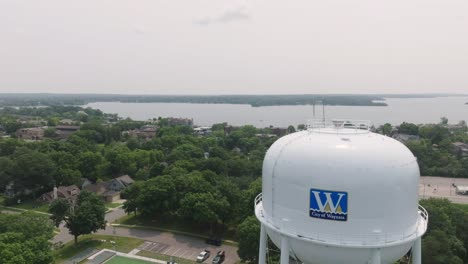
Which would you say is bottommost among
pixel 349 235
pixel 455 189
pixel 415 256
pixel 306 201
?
pixel 455 189

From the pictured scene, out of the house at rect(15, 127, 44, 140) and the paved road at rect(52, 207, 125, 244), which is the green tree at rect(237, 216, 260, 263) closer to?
the paved road at rect(52, 207, 125, 244)

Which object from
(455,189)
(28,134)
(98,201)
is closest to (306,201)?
(98,201)

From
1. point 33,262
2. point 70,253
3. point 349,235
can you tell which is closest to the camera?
point 349,235

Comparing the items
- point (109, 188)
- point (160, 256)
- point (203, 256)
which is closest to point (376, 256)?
point (203, 256)

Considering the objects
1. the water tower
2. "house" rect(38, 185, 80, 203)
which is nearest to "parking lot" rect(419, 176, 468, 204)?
the water tower

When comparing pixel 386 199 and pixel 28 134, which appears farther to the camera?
pixel 28 134

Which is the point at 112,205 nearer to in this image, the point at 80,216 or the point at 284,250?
the point at 80,216

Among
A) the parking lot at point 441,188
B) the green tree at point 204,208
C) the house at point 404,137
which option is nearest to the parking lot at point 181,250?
the green tree at point 204,208

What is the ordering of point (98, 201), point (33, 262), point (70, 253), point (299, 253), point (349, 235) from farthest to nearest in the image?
point (98, 201) → point (70, 253) → point (33, 262) → point (299, 253) → point (349, 235)

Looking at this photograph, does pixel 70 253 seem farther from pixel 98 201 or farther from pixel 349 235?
pixel 349 235
